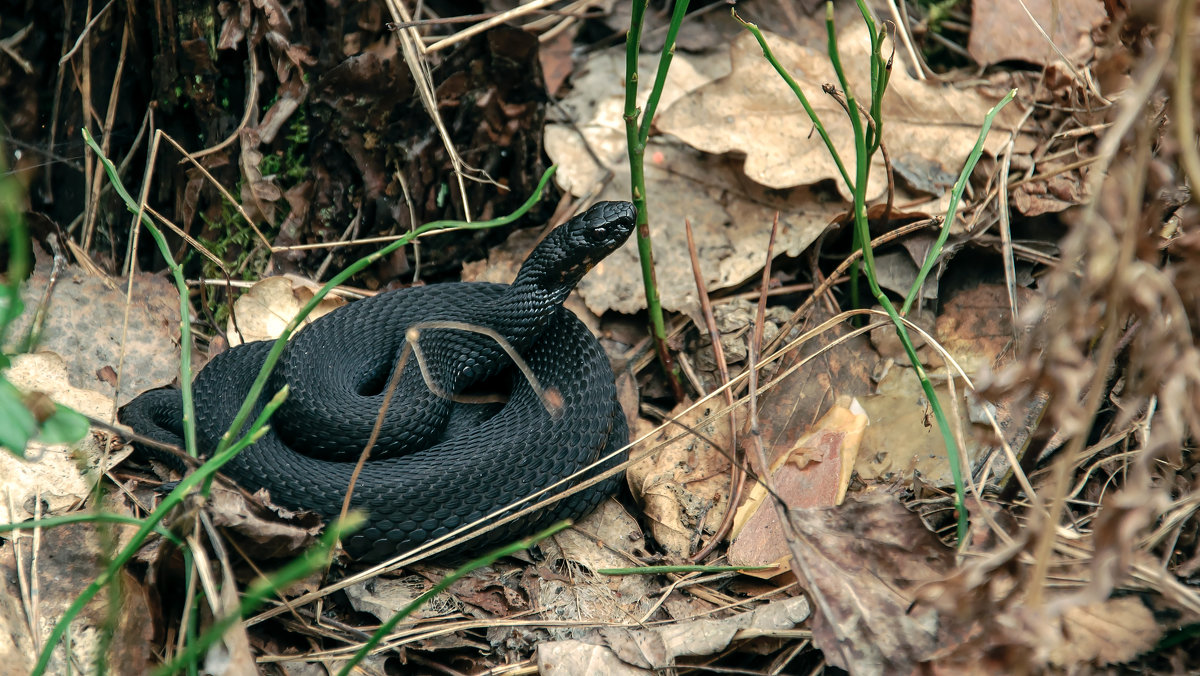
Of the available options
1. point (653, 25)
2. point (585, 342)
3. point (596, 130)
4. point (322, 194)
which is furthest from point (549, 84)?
point (585, 342)

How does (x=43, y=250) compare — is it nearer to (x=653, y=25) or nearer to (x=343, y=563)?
(x=343, y=563)

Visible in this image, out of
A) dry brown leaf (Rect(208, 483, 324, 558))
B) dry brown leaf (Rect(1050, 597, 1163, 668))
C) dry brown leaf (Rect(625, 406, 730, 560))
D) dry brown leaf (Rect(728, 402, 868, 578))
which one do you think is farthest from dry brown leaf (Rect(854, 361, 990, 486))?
dry brown leaf (Rect(208, 483, 324, 558))

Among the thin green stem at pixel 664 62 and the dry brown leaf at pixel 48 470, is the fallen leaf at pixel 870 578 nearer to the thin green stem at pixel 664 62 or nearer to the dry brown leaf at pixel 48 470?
the thin green stem at pixel 664 62

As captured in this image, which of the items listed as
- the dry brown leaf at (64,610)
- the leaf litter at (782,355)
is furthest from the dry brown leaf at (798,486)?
the dry brown leaf at (64,610)

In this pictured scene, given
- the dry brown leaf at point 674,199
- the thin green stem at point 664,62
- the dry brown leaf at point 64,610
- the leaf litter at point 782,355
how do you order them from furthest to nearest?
the dry brown leaf at point 674,199
the thin green stem at point 664,62
the dry brown leaf at point 64,610
the leaf litter at point 782,355

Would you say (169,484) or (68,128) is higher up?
(68,128)

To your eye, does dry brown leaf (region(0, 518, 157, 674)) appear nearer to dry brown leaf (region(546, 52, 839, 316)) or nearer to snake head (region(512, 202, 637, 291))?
snake head (region(512, 202, 637, 291))
